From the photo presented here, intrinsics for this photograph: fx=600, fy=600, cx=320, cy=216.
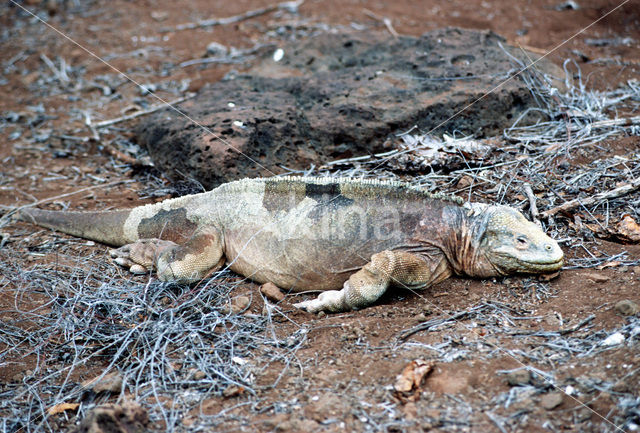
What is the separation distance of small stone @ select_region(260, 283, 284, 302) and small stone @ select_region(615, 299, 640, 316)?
2197 millimetres

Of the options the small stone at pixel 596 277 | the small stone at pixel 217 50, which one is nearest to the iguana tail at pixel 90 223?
the small stone at pixel 596 277

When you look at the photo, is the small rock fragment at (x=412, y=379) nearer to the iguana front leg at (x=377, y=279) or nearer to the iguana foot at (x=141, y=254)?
the iguana front leg at (x=377, y=279)

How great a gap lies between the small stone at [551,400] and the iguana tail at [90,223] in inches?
137

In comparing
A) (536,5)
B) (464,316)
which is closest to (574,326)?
(464,316)

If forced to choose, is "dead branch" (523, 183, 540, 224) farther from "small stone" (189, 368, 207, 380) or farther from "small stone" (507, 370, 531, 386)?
"small stone" (189, 368, 207, 380)

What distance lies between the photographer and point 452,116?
5.83 meters

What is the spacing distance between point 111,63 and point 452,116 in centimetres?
573

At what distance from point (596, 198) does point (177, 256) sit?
323cm

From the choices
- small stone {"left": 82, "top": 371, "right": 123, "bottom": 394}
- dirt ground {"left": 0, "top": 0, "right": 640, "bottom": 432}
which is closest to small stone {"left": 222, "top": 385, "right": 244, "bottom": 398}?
dirt ground {"left": 0, "top": 0, "right": 640, "bottom": 432}

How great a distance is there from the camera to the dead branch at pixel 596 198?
4.57 meters

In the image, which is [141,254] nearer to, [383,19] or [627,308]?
[627,308]

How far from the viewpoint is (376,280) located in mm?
4016

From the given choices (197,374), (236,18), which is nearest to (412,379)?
(197,374)

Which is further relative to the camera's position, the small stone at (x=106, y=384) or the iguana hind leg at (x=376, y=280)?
the iguana hind leg at (x=376, y=280)
